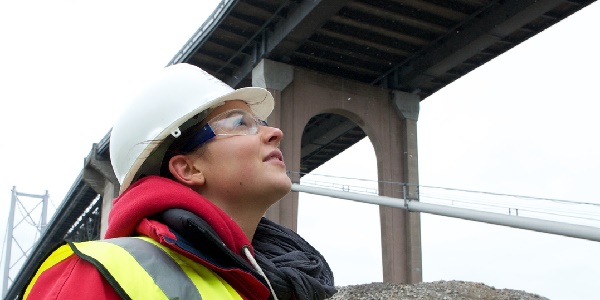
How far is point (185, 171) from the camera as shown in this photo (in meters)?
1.93

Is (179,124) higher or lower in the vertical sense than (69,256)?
higher

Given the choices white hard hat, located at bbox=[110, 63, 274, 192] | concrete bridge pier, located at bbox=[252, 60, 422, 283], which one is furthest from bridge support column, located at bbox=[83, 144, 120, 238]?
white hard hat, located at bbox=[110, 63, 274, 192]

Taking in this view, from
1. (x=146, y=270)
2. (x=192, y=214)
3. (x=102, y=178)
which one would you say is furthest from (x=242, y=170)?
(x=102, y=178)

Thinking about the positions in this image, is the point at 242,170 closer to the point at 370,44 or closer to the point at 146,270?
the point at 146,270

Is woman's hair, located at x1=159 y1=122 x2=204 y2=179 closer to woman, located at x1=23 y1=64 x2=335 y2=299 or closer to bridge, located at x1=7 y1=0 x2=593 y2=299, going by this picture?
woman, located at x1=23 y1=64 x2=335 y2=299

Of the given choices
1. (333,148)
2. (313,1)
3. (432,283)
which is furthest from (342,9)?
(333,148)

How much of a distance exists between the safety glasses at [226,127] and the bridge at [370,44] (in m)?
14.8

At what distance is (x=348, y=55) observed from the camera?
20.3 meters

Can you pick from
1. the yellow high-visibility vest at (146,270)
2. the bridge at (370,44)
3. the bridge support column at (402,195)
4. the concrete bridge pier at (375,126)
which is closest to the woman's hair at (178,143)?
the yellow high-visibility vest at (146,270)

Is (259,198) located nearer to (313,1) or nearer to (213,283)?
(213,283)

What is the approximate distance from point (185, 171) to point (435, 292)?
1065 cm

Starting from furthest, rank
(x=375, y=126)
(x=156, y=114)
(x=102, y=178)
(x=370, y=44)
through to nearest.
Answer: (x=102, y=178), (x=375, y=126), (x=370, y=44), (x=156, y=114)

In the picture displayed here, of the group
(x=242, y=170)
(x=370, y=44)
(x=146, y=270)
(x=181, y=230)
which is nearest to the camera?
(x=146, y=270)

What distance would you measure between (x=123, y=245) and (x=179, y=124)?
573 mm
